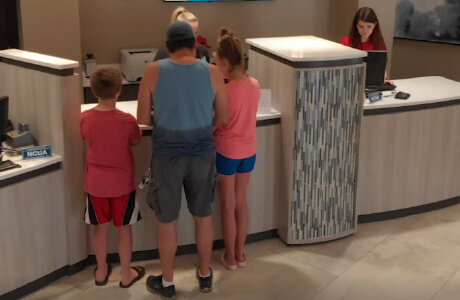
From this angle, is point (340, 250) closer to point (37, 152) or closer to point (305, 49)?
point (305, 49)

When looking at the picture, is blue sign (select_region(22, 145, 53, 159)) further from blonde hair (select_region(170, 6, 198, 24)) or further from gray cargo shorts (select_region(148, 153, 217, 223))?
blonde hair (select_region(170, 6, 198, 24))

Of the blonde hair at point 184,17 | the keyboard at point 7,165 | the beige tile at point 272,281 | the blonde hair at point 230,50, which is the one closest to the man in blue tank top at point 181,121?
→ the blonde hair at point 230,50

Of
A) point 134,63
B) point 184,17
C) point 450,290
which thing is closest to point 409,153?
point 450,290

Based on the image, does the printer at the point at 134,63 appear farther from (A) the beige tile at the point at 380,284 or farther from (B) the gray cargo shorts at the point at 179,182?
(A) the beige tile at the point at 380,284

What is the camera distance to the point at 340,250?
4172mm

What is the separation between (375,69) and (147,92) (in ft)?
6.73

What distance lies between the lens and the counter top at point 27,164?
3264mm

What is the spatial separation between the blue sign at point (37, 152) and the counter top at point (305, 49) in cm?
148

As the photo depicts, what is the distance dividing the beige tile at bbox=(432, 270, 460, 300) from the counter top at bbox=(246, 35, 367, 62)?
1.45m

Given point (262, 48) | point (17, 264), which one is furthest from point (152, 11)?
point (17, 264)

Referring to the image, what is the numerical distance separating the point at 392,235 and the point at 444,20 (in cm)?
384

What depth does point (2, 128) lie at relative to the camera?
3438 millimetres

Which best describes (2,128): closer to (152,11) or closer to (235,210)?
(235,210)

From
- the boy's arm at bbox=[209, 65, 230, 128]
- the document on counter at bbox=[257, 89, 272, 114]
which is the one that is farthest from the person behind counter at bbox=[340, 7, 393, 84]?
the boy's arm at bbox=[209, 65, 230, 128]
